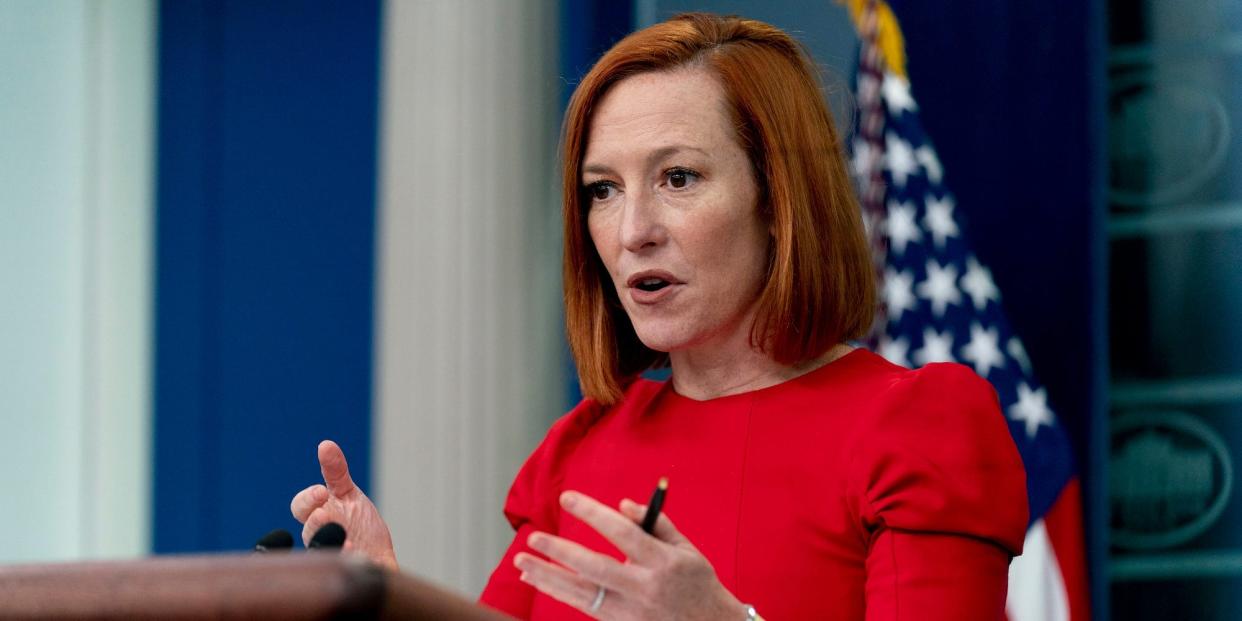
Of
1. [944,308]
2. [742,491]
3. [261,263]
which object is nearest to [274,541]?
[742,491]

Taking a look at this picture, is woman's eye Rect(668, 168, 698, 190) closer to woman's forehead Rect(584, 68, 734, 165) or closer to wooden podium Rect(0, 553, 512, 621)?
woman's forehead Rect(584, 68, 734, 165)

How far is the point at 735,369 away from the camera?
1.75 metres

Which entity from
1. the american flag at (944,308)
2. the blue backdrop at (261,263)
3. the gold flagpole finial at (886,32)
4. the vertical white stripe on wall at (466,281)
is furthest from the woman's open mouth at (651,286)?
the blue backdrop at (261,263)

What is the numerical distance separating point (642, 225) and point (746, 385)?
0.21 m

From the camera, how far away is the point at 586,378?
185 cm

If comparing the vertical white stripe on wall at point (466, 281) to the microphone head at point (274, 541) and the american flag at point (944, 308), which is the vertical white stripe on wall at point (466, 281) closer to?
the american flag at point (944, 308)

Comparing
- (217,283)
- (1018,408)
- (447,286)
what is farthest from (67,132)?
(1018,408)

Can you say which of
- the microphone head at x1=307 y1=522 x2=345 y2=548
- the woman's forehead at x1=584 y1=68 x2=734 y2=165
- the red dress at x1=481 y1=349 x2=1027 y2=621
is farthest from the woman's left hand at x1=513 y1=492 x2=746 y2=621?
the woman's forehead at x1=584 y1=68 x2=734 y2=165

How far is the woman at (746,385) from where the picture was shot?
1.52m

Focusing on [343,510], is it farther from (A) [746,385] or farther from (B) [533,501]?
(A) [746,385]

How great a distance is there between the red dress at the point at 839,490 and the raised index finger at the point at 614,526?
0.30 metres

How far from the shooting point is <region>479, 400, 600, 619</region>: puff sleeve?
1.78 m

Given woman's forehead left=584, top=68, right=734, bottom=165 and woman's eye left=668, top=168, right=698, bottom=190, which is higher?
woman's forehead left=584, top=68, right=734, bottom=165

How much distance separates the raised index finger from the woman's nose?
479 millimetres
